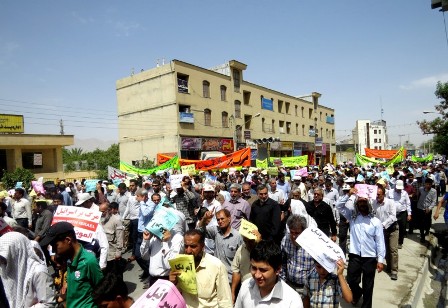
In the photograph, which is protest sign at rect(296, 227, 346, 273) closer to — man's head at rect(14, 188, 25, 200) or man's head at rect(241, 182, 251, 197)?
man's head at rect(241, 182, 251, 197)

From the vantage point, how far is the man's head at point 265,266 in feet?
7.92

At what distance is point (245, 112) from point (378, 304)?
3396cm

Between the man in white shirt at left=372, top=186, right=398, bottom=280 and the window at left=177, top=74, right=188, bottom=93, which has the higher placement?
the window at left=177, top=74, right=188, bottom=93

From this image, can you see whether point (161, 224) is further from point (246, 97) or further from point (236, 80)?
point (246, 97)

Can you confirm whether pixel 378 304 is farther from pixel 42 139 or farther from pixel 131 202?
pixel 42 139

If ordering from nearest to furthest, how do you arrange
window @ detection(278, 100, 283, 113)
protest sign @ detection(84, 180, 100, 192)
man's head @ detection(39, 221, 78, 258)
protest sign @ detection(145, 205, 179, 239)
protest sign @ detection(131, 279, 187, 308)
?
protest sign @ detection(131, 279, 187, 308) < man's head @ detection(39, 221, 78, 258) < protest sign @ detection(145, 205, 179, 239) < protest sign @ detection(84, 180, 100, 192) < window @ detection(278, 100, 283, 113)

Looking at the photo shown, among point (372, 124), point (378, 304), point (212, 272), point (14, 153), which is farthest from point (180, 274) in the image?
point (372, 124)

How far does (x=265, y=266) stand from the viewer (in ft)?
7.95

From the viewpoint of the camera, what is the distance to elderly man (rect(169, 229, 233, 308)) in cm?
292

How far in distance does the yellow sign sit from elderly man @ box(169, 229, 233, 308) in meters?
32.6

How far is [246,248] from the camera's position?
3.68 m

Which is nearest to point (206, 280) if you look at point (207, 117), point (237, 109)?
point (207, 117)

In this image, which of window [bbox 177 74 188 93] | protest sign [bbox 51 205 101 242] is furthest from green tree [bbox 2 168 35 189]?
protest sign [bbox 51 205 101 242]

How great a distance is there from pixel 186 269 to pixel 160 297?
0.80m
